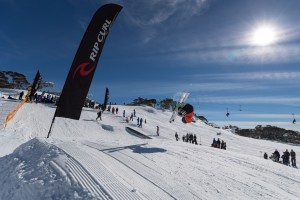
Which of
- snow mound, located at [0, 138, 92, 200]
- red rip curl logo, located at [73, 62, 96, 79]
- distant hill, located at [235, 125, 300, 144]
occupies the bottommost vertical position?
snow mound, located at [0, 138, 92, 200]

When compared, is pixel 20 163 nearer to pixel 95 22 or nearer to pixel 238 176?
pixel 95 22

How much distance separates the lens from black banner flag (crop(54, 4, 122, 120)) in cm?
971

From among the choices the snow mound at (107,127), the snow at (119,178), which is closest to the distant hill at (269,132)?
the snow mound at (107,127)

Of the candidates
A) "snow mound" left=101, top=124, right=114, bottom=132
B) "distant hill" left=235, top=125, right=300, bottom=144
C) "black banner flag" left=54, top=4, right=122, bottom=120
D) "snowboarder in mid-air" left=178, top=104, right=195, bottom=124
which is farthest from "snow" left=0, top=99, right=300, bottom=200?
"distant hill" left=235, top=125, right=300, bottom=144

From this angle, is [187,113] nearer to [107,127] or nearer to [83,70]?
[107,127]

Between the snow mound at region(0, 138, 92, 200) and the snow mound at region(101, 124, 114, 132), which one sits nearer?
the snow mound at region(0, 138, 92, 200)

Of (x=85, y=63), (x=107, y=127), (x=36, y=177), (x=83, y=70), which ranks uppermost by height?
(x=85, y=63)

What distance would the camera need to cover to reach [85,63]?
9930 mm

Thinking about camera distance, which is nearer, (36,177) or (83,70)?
(36,177)

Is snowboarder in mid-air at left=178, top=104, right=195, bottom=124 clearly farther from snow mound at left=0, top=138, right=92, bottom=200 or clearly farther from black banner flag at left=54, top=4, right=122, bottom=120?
snow mound at left=0, top=138, right=92, bottom=200

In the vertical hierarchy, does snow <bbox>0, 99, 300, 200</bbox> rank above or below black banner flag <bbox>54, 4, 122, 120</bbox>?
below

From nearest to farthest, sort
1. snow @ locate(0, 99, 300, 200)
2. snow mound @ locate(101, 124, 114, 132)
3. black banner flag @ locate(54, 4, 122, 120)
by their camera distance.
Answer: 1. snow @ locate(0, 99, 300, 200)
2. black banner flag @ locate(54, 4, 122, 120)
3. snow mound @ locate(101, 124, 114, 132)

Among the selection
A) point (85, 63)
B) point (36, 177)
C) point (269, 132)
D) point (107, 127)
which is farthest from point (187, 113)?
point (269, 132)

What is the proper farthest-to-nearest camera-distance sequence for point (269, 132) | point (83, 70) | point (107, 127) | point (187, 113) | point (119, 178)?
Answer: 1. point (269, 132)
2. point (107, 127)
3. point (187, 113)
4. point (83, 70)
5. point (119, 178)
